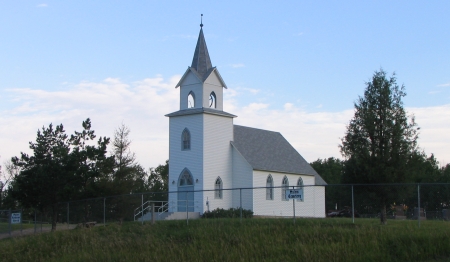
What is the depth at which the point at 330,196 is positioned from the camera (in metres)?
58.5

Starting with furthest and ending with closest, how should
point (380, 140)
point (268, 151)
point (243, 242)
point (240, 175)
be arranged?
point (268, 151) < point (240, 175) < point (380, 140) < point (243, 242)

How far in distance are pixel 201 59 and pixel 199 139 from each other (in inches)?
261

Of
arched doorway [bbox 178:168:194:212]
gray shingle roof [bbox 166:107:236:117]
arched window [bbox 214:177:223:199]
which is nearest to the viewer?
arched doorway [bbox 178:168:194:212]

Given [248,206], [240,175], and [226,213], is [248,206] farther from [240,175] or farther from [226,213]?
[226,213]

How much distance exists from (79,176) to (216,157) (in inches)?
392

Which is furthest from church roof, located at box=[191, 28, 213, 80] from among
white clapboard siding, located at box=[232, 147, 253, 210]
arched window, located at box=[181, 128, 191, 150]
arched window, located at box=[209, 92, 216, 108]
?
white clapboard siding, located at box=[232, 147, 253, 210]

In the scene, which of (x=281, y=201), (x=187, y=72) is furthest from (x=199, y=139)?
(x=281, y=201)

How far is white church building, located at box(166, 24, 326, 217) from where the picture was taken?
4238 centimetres

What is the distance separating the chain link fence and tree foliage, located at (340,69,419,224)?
0.57m

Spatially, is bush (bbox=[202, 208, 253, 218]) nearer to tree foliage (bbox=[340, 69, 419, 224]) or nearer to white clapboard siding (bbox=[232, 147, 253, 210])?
white clapboard siding (bbox=[232, 147, 253, 210])

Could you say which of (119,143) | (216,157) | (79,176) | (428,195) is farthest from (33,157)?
(428,195)

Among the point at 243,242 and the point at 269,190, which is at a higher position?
the point at 269,190

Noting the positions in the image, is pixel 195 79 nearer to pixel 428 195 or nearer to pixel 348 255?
pixel 428 195

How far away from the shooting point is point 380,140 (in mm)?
31109
